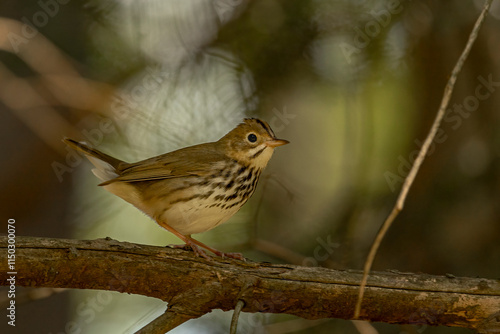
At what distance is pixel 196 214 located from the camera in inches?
135

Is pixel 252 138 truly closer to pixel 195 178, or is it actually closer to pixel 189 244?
pixel 195 178

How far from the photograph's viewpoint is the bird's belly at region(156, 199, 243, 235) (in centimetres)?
343

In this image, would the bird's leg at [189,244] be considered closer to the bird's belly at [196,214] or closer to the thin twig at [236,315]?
the bird's belly at [196,214]

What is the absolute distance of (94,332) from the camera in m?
3.99

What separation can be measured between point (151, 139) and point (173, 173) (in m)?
0.71

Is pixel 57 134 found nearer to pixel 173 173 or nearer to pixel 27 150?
pixel 27 150

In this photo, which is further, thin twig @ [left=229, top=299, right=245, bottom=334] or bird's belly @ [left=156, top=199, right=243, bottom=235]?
bird's belly @ [left=156, top=199, right=243, bottom=235]

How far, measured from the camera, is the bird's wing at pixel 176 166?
3617mm

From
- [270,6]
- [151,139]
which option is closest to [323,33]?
[270,6]

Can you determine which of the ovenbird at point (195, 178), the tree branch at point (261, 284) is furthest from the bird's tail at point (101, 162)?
the tree branch at point (261, 284)

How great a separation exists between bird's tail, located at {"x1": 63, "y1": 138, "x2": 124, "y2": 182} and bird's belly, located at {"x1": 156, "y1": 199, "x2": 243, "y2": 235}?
567mm

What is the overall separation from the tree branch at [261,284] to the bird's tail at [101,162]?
1074 mm

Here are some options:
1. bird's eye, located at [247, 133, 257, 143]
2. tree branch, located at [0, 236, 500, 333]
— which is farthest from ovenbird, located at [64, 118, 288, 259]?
tree branch, located at [0, 236, 500, 333]

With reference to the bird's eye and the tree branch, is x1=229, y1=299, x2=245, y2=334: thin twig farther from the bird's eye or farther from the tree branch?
the bird's eye
